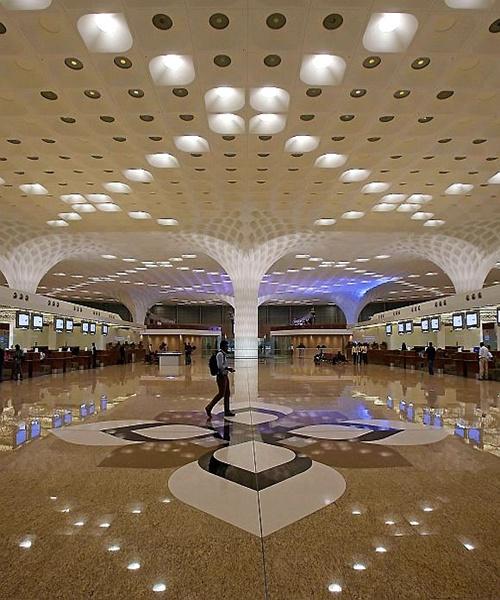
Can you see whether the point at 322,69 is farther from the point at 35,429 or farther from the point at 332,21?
the point at 35,429

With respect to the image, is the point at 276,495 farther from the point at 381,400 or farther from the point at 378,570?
the point at 381,400

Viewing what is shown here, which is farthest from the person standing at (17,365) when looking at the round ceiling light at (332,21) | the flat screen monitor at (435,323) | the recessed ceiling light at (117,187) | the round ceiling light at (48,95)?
the flat screen monitor at (435,323)

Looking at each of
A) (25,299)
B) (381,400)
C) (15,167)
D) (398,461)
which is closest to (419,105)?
(381,400)

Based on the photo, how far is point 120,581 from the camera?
2.41 meters

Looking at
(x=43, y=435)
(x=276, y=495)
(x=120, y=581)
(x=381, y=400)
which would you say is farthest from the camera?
(x=381, y=400)

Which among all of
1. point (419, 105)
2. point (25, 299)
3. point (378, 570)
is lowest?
point (378, 570)

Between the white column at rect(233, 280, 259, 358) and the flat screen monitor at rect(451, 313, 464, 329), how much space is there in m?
11.4

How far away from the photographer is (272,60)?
29.0ft

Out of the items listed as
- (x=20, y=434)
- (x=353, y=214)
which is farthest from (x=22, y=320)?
(x=20, y=434)

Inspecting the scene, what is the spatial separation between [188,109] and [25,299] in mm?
14720

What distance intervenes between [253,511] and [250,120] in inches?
395

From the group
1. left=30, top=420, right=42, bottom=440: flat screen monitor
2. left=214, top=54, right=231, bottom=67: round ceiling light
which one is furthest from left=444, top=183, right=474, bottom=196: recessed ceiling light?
left=30, top=420, right=42, bottom=440: flat screen monitor

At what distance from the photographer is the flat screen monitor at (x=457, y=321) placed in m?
22.1

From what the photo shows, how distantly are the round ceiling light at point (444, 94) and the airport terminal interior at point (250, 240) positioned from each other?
Answer: 53mm
